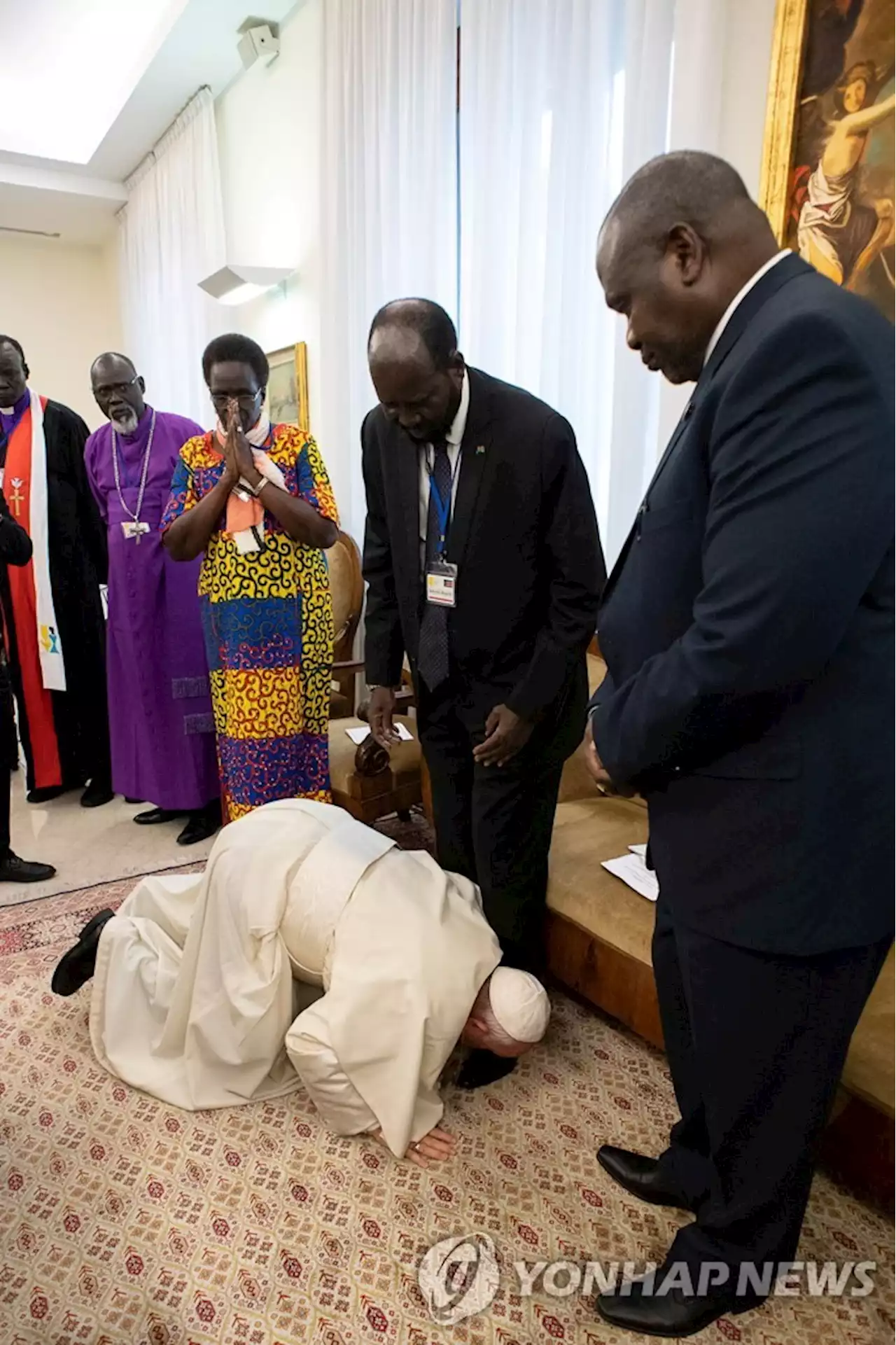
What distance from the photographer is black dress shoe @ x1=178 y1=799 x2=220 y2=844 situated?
120 inches

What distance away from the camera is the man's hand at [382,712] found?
6.17 ft

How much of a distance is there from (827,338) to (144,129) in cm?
572

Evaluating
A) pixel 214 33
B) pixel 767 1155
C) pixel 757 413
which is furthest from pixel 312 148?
pixel 767 1155

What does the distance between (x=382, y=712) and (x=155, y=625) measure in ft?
4.75

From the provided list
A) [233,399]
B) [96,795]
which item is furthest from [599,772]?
[96,795]

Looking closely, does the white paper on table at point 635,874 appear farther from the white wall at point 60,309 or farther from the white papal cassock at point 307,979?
the white wall at point 60,309

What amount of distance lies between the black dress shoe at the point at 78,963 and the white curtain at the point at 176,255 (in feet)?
12.6

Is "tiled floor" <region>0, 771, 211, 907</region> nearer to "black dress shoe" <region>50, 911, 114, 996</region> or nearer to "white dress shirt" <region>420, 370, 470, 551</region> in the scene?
"black dress shoe" <region>50, 911, 114, 996</region>

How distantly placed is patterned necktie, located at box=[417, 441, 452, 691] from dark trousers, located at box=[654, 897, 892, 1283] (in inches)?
27.9

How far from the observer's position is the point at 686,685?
89 cm

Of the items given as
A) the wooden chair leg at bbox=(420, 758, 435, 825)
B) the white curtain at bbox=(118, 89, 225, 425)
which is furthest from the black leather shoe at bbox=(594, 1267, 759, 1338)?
the white curtain at bbox=(118, 89, 225, 425)

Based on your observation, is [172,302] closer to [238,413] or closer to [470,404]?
[238,413]

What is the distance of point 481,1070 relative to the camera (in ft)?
5.78

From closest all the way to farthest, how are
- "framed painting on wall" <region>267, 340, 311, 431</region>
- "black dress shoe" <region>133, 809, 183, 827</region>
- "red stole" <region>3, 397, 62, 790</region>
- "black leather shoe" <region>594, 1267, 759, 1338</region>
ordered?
"black leather shoe" <region>594, 1267, 759, 1338</region> → "red stole" <region>3, 397, 62, 790</region> → "black dress shoe" <region>133, 809, 183, 827</region> → "framed painting on wall" <region>267, 340, 311, 431</region>
